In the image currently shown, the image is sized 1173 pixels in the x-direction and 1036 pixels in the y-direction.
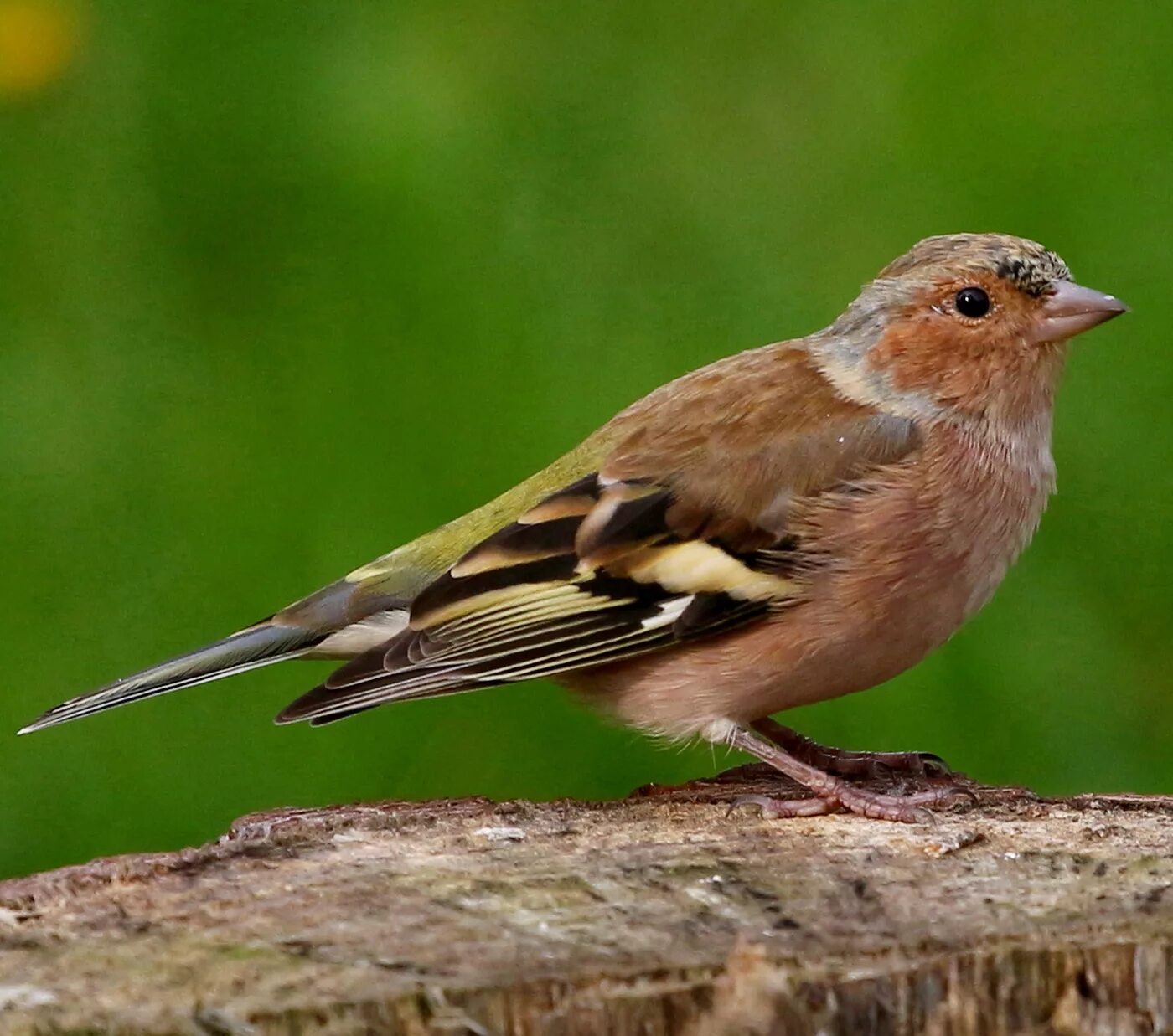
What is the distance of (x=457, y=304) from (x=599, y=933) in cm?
416

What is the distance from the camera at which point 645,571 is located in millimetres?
4113

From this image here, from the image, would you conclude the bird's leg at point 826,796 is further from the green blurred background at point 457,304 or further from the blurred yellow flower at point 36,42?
the blurred yellow flower at point 36,42

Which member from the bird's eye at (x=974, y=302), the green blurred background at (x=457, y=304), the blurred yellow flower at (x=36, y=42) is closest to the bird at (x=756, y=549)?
the bird's eye at (x=974, y=302)

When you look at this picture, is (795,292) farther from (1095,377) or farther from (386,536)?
(386,536)

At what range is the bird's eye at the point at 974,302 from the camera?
4.40 metres

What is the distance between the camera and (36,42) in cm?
689

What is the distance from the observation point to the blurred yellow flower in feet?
22.6

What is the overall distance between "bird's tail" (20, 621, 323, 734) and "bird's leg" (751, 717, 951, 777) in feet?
3.61

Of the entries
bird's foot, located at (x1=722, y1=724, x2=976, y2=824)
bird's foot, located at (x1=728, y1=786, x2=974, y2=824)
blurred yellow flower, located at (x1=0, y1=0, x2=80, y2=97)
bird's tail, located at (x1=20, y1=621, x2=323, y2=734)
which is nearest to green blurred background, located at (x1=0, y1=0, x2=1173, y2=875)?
blurred yellow flower, located at (x1=0, y1=0, x2=80, y2=97)

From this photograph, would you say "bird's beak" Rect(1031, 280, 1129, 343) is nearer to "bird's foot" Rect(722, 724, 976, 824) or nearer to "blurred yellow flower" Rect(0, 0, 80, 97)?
"bird's foot" Rect(722, 724, 976, 824)

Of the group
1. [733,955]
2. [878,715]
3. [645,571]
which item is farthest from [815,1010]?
[878,715]

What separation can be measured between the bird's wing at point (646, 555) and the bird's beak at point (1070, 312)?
16.6 inches

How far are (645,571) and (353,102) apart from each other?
3.34 metres

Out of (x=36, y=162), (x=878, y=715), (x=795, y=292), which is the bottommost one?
(x=878, y=715)
